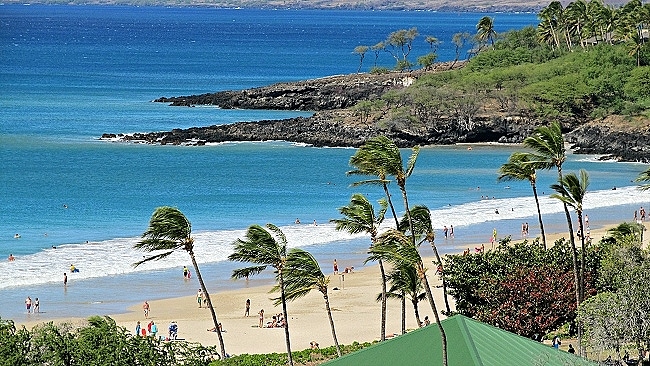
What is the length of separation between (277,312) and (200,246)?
10.3 meters

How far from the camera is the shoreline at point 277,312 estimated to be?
99.6 feet

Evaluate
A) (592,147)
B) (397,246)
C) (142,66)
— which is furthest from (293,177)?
(142,66)

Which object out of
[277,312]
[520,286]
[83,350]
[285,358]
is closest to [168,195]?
[277,312]

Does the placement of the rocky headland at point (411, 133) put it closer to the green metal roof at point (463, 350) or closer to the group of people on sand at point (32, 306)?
the group of people on sand at point (32, 306)

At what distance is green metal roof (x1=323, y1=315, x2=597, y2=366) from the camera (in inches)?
672

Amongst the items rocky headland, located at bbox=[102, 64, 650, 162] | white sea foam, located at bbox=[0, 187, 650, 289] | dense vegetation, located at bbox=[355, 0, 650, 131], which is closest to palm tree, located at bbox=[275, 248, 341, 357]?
Result: white sea foam, located at bbox=[0, 187, 650, 289]

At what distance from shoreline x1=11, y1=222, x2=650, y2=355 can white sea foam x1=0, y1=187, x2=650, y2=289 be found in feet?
14.7

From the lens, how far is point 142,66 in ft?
481

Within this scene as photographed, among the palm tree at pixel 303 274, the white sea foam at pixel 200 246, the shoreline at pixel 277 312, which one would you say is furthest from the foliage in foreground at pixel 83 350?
the white sea foam at pixel 200 246

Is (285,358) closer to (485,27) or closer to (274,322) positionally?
(274,322)

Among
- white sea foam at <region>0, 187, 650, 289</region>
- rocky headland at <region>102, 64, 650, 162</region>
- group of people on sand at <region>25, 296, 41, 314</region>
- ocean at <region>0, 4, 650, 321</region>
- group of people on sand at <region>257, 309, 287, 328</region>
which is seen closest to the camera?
group of people on sand at <region>257, 309, 287, 328</region>

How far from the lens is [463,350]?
17.2 metres

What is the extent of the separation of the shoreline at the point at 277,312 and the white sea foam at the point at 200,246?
4483mm

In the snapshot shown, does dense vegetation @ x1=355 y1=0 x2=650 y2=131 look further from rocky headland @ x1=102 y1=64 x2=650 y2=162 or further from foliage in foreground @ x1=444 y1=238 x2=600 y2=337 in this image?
foliage in foreground @ x1=444 y1=238 x2=600 y2=337
